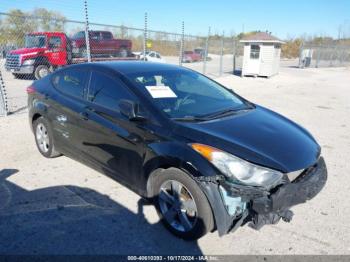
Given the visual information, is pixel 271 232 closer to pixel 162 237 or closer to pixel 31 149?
pixel 162 237

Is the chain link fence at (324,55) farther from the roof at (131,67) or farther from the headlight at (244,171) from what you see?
the headlight at (244,171)

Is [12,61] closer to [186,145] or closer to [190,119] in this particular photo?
[190,119]

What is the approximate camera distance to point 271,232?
3074 mm

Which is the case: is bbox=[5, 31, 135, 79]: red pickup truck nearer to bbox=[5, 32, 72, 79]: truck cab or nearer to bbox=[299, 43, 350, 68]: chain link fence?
bbox=[5, 32, 72, 79]: truck cab

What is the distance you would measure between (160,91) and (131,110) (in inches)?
20.1

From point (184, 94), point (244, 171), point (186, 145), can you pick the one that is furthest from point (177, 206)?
point (184, 94)

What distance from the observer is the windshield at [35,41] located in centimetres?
1351

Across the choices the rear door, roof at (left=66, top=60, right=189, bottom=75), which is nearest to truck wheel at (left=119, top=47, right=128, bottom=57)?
roof at (left=66, top=60, right=189, bottom=75)

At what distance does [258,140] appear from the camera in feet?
9.51

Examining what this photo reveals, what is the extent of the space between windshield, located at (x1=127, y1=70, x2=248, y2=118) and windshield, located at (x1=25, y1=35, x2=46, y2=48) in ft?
38.3

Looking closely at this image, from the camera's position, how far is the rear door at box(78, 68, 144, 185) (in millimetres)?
3198

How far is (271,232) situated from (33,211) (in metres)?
2.50

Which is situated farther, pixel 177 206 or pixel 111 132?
pixel 111 132

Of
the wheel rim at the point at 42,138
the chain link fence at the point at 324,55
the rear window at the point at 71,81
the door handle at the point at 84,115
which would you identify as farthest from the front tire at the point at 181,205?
the chain link fence at the point at 324,55
